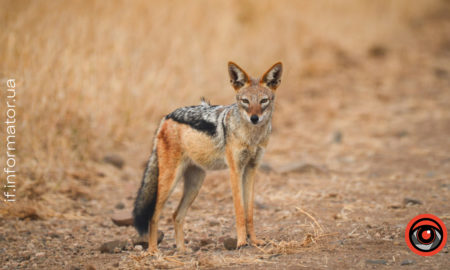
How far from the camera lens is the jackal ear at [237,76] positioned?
209 inches

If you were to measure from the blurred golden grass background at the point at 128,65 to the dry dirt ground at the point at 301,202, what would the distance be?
0.35 metres

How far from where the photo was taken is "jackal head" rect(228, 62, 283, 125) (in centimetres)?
512

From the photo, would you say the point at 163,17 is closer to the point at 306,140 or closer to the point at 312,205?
the point at 306,140

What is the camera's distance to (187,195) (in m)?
5.61

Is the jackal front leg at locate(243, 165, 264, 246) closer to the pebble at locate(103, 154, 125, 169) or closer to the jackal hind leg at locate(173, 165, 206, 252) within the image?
the jackal hind leg at locate(173, 165, 206, 252)

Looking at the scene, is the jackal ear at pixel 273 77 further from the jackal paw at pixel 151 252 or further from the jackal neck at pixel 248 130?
the jackal paw at pixel 151 252

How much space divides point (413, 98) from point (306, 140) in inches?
172

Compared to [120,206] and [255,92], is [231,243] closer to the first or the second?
[255,92]

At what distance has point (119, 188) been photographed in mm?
7836

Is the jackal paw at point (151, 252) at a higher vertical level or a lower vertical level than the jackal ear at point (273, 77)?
lower

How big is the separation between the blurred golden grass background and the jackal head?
3.28 metres

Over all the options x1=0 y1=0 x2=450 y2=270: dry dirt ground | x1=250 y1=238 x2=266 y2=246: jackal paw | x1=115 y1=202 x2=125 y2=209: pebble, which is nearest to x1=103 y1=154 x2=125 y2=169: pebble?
x1=0 y1=0 x2=450 y2=270: dry dirt ground

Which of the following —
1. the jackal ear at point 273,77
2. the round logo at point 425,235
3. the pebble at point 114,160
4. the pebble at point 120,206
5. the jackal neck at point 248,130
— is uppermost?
the jackal ear at point 273,77

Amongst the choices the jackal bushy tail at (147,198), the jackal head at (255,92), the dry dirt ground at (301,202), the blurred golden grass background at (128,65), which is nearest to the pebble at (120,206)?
the dry dirt ground at (301,202)
